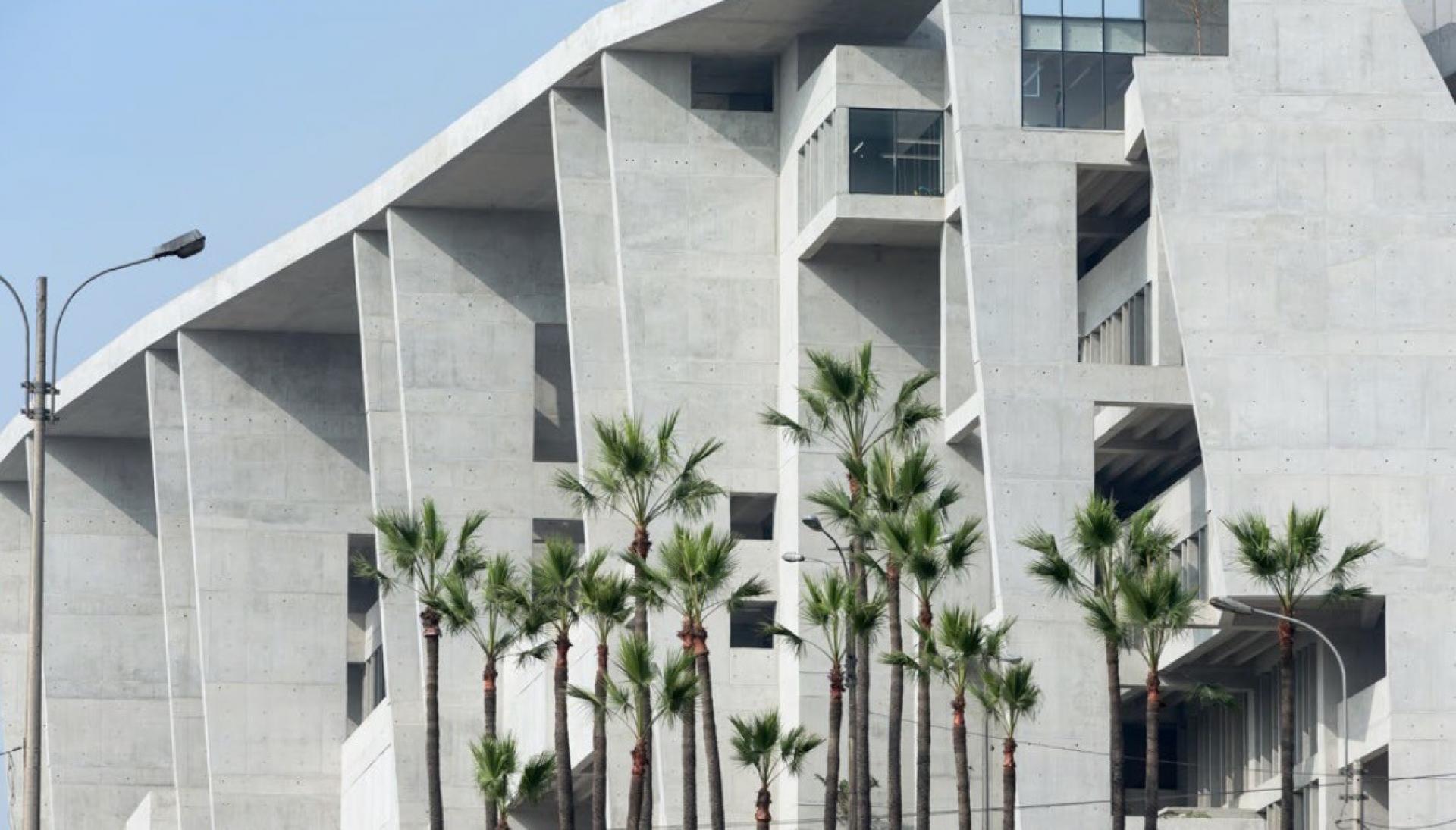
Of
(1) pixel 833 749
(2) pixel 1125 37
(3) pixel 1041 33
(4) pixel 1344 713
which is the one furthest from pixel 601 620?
(2) pixel 1125 37

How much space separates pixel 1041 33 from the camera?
60.1 metres

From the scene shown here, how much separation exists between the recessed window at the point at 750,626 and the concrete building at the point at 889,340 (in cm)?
17

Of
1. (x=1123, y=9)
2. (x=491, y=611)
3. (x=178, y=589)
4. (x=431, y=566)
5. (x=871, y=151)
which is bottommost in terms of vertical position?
(x=491, y=611)

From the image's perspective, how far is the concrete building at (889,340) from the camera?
55.9m

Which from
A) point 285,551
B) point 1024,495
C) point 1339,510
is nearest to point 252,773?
point 285,551

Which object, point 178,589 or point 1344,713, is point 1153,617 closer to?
point 1344,713

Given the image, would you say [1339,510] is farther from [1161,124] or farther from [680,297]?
[680,297]

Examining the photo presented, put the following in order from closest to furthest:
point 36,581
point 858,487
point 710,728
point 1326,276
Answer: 1. point 36,581
2. point 710,728
3. point 858,487
4. point 1326,276

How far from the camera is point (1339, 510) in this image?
54.9m

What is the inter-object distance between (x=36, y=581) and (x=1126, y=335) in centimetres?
2914

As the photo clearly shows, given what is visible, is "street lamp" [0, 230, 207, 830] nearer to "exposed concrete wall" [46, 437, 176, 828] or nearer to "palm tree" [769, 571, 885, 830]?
"palm tree" [769, 571, 885, 830]

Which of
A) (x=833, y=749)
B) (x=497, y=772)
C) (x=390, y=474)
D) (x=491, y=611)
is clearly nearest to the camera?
(x=833, y=749)

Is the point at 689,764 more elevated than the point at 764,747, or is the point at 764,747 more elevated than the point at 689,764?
the point at 764,747

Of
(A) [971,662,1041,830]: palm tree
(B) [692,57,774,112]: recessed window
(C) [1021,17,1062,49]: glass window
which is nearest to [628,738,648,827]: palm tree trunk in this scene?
(A) [971,662,1041,830]: palm tree
